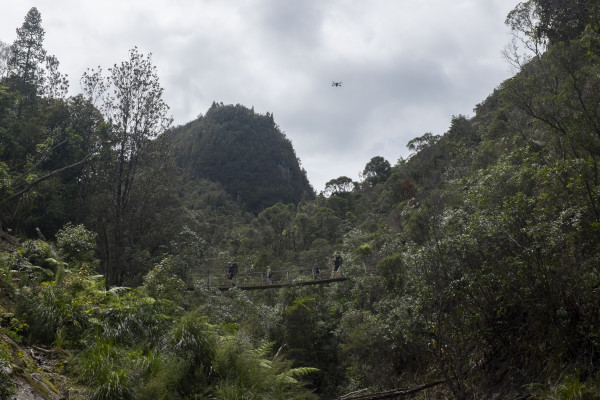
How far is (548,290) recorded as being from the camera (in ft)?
18.6

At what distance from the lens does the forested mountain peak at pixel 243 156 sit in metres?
79.9

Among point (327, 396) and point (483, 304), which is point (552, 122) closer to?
point (483, 304)

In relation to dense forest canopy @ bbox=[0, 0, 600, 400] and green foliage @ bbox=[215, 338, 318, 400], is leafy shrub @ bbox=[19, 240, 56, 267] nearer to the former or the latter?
dense forest canopy @ bbox=[0, 0, 600, 400]

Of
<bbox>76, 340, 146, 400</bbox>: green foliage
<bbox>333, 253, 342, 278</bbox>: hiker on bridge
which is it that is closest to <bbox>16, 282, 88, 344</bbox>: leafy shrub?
<bbox>76, 340, 146, 400</bbox>: green foliage

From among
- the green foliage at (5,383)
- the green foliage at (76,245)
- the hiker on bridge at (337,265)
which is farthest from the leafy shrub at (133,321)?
the hiker on bridge at (337,265)

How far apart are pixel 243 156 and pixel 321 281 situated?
76.0 meters

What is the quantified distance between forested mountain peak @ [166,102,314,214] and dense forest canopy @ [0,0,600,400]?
5547cm

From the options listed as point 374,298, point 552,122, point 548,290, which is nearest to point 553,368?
point 548,290

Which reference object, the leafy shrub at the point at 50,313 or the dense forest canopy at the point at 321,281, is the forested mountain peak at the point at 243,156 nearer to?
the dense forest canopy at the point at 321,281

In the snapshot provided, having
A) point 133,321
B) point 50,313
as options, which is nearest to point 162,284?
point 133,321

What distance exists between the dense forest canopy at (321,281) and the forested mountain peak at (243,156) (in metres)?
55.5

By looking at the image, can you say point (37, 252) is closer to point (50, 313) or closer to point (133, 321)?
point (50, 313)

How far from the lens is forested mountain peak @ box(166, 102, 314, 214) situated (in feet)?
262

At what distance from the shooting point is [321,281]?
14602mm
